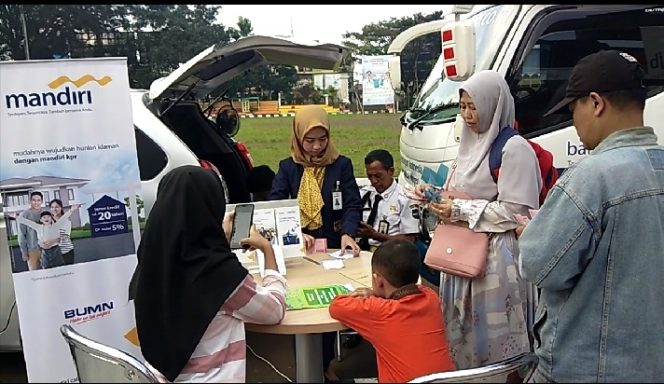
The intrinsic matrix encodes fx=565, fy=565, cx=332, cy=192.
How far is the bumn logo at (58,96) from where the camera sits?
2496 millimetres

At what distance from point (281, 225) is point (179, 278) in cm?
103

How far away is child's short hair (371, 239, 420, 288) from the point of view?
6.52 feet

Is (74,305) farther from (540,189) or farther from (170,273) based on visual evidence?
(540,189)

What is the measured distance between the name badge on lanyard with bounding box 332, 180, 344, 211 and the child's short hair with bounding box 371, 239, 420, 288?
101 centimetres

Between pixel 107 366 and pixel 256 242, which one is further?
pixel 256 242

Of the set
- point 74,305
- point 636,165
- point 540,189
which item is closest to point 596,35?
point 540,189

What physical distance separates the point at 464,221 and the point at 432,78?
10.3 feet

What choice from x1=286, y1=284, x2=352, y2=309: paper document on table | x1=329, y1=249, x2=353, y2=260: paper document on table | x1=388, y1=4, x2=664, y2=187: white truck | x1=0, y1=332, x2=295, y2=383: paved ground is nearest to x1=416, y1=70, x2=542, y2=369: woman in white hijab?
x1=286, y1=284, x2=352, y2=309: paper document on table

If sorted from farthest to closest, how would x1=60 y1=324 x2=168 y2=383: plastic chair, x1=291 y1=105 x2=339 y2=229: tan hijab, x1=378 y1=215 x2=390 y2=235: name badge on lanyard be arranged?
x1=378 y1=215 x2=390 y2=235: name badge on lanyard → x1=291 y1=105 x2=339 y2=229: tan hijab → x1=60 y1=324 x2=168 y2=383: plastic chair

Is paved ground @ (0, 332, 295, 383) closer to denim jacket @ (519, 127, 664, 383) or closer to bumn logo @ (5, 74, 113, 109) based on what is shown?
bumn logo @ (5, 74, 113, 109)

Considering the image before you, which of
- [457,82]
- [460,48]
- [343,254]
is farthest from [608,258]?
[457,82]

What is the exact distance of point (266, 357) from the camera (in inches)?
139

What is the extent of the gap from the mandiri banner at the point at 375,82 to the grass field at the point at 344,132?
37 centimetres

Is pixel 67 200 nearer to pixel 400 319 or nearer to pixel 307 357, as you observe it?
pixel 307 357
